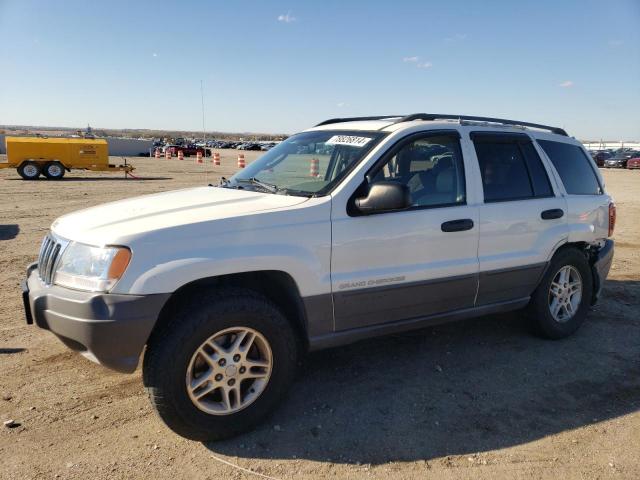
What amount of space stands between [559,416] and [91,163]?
78.5 ft

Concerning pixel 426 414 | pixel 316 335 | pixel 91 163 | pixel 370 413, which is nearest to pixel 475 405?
pixel 426 414

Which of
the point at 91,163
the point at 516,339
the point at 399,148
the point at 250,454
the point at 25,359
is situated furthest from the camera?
the point at 91,163

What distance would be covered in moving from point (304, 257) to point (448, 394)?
1.55m

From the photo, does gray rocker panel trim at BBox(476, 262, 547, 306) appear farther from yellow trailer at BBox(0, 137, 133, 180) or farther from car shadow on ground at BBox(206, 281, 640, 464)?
yellow trailer at BBox(0, 137, 133, 180)

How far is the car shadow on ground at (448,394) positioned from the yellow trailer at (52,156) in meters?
21.8

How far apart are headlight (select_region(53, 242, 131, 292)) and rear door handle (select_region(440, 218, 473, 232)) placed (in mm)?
2197

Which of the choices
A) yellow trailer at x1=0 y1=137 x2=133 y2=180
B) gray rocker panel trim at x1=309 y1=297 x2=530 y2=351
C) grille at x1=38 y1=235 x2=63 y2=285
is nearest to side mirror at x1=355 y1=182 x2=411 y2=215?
gray rocker panel trim at x1=309 y1=297 x2=530 y2=351

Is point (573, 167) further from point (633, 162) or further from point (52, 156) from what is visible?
point (633, 162)

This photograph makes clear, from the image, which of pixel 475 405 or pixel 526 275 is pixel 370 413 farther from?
pixel 526 275

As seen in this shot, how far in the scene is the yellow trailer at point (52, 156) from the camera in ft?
72.8

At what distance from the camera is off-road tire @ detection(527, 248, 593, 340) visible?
4.58 metres

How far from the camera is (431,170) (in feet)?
12.8

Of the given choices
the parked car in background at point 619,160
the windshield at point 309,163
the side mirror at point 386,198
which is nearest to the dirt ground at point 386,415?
the side mirror at point 386,198

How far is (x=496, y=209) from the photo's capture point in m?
4.07
